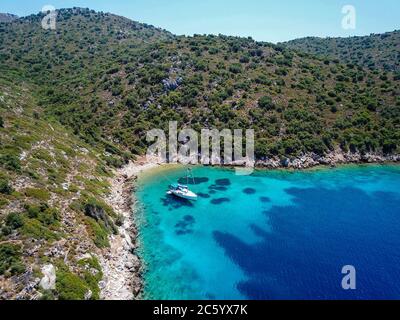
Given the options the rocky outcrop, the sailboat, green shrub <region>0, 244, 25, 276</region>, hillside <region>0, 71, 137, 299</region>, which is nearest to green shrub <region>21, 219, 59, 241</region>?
hillside <region>0, 71, 137, 299</region>

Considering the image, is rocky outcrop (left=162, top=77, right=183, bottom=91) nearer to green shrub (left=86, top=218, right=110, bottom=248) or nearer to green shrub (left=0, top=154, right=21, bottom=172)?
green shrub (left=0, top=154, right=21, bottom=172)

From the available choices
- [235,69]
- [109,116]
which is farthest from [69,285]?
[235,69]

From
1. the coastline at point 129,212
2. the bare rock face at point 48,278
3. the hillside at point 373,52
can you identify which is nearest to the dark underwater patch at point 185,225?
the coastline at point 129,212

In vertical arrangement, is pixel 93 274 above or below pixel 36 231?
below

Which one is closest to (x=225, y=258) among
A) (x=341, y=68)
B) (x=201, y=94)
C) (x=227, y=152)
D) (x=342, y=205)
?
(x=342, y=205)

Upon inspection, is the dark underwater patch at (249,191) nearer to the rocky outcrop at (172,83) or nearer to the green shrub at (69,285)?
the green shrub at (69,285)

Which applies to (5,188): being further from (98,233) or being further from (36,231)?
(98,233)
